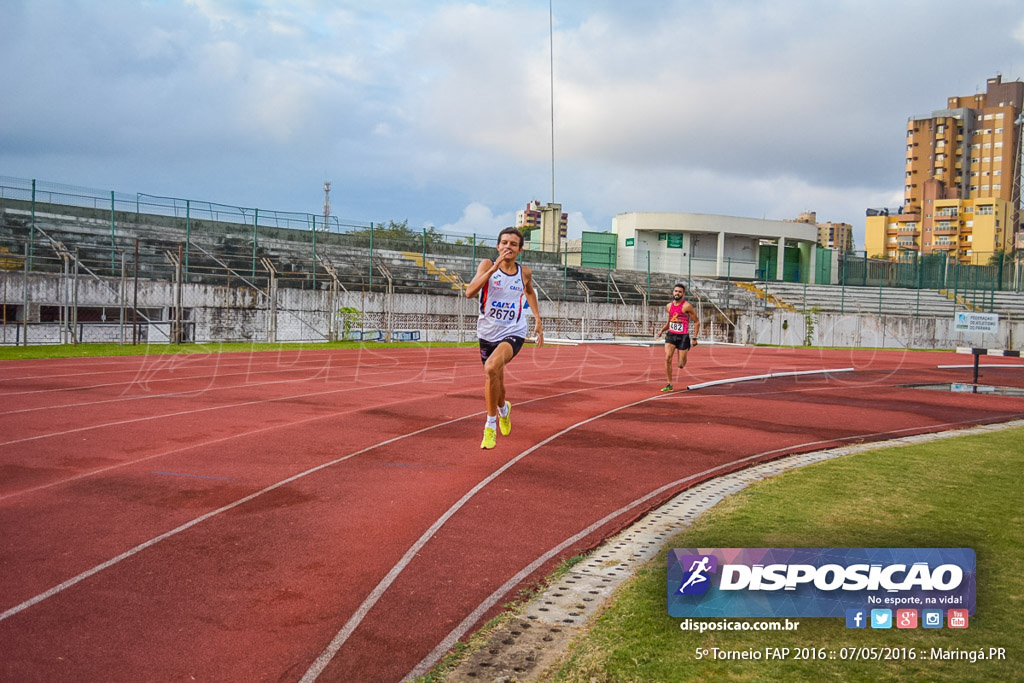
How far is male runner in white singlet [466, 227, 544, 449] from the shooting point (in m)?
7.48

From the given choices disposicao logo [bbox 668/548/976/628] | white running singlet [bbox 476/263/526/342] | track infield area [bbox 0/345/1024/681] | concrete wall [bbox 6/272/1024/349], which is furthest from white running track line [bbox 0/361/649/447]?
concrete wall [bbox 6/272/1024/349]

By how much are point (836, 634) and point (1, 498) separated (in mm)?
5987

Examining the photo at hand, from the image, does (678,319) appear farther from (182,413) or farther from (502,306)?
(182,413)

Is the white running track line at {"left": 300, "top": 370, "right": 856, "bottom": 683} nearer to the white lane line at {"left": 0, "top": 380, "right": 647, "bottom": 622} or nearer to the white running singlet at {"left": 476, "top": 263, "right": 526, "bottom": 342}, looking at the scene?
the white running singlet at {"left": 476, "top": 263, "right": 526, "bottom": 342}

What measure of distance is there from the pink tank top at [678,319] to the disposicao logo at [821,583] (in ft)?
34.1

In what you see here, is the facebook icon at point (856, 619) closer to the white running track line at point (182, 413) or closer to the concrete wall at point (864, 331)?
the white running track line at point (182, 413)

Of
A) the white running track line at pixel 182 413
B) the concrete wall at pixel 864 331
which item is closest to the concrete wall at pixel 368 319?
the concrete wall at pixel 864 331

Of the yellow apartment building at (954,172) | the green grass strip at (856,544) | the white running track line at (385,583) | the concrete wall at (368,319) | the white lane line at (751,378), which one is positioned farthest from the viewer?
the yellow apartment building at (954,172)

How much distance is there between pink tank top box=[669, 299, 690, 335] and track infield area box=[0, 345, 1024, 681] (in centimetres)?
122

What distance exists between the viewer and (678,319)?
14.3 meters

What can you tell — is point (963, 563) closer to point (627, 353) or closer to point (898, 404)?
point (898, 404)

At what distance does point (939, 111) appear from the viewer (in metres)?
123

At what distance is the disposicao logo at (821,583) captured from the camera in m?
3.73

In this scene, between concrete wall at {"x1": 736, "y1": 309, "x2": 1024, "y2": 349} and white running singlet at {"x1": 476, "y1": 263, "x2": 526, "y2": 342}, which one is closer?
white running singlet at {"x1": 476, "y1": 263, "x2": 526, "y2": 342}
